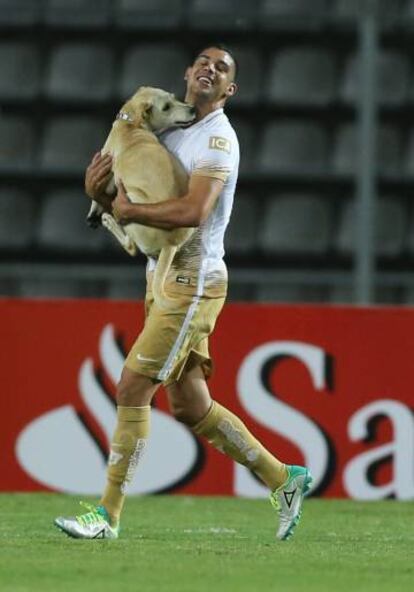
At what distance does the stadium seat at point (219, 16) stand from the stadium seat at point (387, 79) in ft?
2.40

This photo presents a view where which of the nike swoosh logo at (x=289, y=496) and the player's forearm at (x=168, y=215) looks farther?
the nike swoosh logo at (x=289, y=496)

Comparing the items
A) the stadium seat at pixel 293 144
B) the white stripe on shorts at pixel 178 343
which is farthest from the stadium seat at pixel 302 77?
the white stripe on shorts at pixel 178 343

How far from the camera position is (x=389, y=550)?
548 cm

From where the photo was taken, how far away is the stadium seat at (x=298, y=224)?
1034 cm

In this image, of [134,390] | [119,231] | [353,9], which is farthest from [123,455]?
[353,9]

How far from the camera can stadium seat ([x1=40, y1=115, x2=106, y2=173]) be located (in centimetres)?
1055

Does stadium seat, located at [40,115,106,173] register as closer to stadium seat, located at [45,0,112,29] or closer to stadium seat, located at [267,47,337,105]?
stadium seat, located at [45,0,112,29]

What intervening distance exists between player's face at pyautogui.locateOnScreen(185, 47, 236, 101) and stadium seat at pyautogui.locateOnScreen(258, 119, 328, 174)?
16.1 ft

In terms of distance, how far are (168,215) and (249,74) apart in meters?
5.42

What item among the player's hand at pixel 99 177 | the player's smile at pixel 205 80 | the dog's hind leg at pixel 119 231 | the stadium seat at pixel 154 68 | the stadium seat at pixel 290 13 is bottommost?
the dog's hind leg at pixel 119 231

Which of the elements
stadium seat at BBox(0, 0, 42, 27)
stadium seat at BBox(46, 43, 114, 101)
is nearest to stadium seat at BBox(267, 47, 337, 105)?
stadium seat at BBox(46, 43, 114, 101)

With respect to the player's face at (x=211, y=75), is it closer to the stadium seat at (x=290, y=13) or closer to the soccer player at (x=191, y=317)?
the soccer player at (x=191, y=317)

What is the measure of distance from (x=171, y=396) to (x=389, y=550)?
95 cm

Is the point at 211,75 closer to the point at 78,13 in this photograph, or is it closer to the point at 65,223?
the point at 65,223
